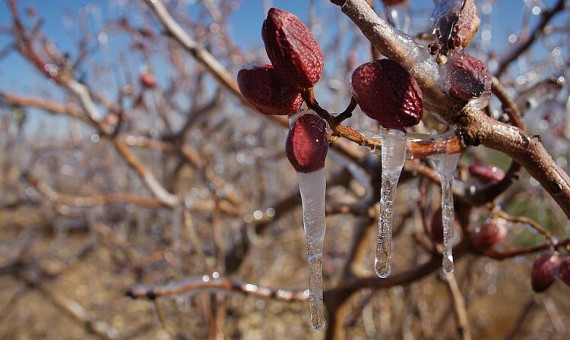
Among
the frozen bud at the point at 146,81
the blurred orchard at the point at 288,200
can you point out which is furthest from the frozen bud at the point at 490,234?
the frozen bud at the point at 146,81

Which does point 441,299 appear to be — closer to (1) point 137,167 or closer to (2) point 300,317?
(2) point 300,317

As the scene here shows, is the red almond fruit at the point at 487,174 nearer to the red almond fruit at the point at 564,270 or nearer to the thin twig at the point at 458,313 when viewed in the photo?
the red almond fruit at the point at 564,270

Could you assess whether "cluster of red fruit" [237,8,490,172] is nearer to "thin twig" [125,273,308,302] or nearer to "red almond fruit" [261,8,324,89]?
"red almond fruit" [261,8,324,89]

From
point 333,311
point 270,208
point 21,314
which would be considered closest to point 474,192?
point 333,311

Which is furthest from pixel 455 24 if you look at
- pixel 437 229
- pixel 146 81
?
pixel 146 81

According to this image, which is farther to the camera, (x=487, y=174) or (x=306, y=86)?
(x=487, y=174)

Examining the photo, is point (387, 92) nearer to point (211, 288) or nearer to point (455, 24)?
point (455, 24)
